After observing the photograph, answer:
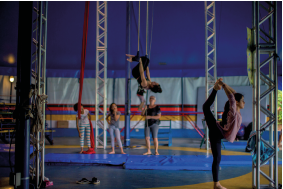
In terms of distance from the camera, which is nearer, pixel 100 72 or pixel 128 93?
pixel 100 72

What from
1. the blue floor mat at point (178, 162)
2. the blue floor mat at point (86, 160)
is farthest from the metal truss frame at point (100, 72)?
the blue floor mat at point (178, 162)

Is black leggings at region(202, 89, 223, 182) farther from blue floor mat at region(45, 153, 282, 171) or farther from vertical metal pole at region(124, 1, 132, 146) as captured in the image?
vertical metal pole at region(124, 1, 132, 146)

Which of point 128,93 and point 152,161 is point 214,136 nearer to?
point 152,161

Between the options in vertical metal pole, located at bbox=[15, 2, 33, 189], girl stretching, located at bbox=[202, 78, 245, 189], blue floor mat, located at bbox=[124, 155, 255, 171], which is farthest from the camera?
blue floor mat, located at bbox=[124, 155, 255, 171]

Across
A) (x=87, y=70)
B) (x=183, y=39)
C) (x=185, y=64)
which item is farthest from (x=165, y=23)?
(x=87, y=70)

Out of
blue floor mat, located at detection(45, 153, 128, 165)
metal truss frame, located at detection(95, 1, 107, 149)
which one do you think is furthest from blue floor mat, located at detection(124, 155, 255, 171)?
metal truss frame, located at detection(95, 1, 107, 149)

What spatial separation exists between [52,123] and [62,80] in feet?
6.40

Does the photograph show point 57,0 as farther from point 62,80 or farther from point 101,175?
point 101,175

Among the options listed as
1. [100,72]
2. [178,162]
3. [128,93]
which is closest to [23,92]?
[178,162]

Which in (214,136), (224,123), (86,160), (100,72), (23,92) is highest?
(100,72)

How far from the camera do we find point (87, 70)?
10305 mm

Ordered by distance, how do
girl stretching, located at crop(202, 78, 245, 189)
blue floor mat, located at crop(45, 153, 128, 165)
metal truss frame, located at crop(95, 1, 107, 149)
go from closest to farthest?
girl stretching, located at crop(202, 78, 245, 189) < blue floor mat, located at crop(45, 153, 128, 165) < metal truss frame, located at crop(95, 1, 107, 149)

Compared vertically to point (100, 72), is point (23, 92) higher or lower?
lower

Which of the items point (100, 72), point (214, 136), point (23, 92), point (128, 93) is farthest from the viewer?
point (128, 93)
